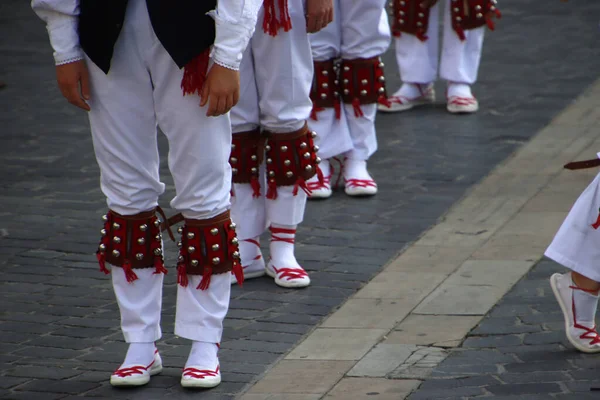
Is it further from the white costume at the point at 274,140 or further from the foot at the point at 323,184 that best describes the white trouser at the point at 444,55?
the white costume at the point at 274,140

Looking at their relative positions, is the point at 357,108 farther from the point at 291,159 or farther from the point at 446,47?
the point at 446,47

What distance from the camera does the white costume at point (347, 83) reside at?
6070mm

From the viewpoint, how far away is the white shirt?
3.55 m

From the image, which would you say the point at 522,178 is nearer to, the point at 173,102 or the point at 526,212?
the point at 526,212

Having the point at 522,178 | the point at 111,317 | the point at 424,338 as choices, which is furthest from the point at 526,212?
the point at 111,317

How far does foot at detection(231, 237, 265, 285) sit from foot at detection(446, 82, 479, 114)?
3167mm

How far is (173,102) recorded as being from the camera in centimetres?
371

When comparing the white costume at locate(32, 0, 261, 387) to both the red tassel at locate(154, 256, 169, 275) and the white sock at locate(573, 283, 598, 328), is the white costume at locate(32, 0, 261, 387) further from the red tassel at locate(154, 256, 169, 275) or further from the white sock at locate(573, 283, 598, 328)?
the white sock at locate(573, 283, 598, 328)

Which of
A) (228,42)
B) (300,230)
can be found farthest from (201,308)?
(300,230)

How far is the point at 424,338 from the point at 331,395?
0.62 metres

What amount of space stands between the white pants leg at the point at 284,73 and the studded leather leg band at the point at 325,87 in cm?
123

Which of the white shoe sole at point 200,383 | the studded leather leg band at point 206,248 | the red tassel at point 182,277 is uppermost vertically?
the studded leather leg band at point 206,248

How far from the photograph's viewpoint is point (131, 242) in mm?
3893

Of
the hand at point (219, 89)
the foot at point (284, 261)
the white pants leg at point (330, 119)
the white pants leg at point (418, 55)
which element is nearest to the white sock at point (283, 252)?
the foot at point (284, 261)
